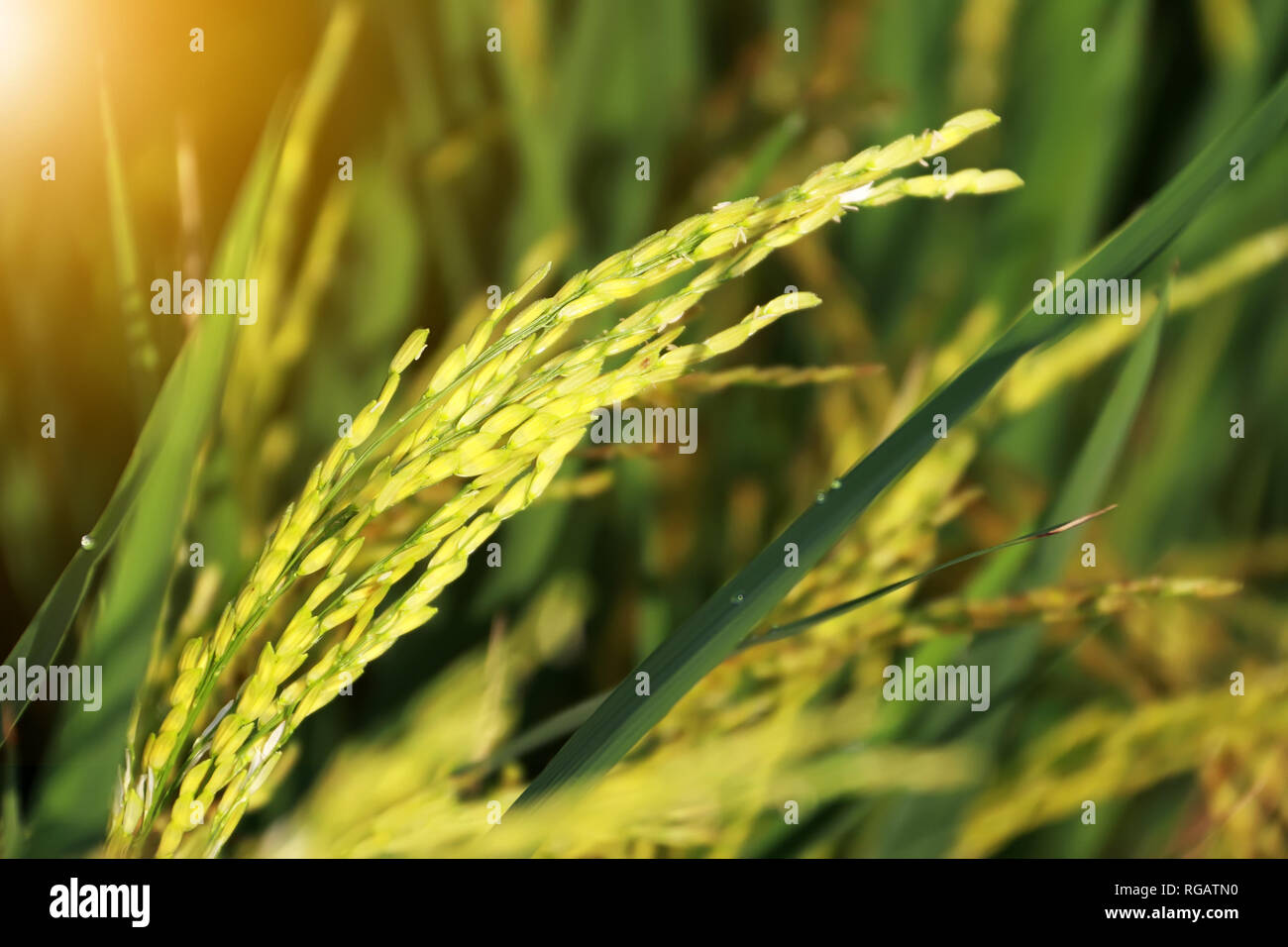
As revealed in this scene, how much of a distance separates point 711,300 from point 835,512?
0.27m

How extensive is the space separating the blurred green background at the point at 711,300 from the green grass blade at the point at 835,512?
8.2 inches

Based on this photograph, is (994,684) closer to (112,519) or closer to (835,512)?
(835,512)

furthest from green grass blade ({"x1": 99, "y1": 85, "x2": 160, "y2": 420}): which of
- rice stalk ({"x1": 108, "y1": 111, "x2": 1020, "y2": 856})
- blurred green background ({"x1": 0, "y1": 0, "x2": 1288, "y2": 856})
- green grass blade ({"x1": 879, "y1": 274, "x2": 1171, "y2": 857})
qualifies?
green grass blade ({"x1": 879, "y1": 274, "x2": 1171, "y2": 857})

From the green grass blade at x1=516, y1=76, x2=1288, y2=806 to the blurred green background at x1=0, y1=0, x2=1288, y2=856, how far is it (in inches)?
8.2

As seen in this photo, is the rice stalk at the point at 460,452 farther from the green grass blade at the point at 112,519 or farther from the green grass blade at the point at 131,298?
the green grass blade at the point at 131,298

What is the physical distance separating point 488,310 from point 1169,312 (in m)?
0.46

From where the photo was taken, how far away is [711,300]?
2.05 ft

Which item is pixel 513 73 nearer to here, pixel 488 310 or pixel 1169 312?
pixel 488 310

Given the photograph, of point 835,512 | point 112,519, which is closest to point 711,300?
point 835,512

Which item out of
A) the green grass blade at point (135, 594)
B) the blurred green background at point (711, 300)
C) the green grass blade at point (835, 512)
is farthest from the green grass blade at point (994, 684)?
the green grass blade at point (135, 594)

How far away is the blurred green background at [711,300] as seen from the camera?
24.5 inches

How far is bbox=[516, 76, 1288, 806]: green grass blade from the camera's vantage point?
0.39 meters
